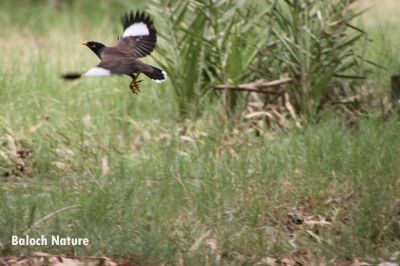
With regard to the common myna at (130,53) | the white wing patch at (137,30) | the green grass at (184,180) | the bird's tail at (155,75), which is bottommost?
the green grass at (184,180)

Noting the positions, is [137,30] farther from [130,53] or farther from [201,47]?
[201,47]

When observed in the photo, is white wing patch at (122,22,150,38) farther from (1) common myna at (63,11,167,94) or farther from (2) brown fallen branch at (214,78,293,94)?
(2) brown fallen branch at (214,78,293,94)

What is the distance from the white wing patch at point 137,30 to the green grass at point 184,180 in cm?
99

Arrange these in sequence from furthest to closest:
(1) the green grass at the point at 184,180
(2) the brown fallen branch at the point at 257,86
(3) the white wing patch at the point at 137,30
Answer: (2) the brown fallen branch at the point at 257,86 < (1) the green grass at the point at 184,180 < (3) the white wing patch at the point at 137,30

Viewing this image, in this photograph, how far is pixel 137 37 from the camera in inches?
201

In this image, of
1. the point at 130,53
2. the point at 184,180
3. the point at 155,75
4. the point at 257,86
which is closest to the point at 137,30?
the point at 130,53

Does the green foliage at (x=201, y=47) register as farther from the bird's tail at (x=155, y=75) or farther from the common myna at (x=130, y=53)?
the bird's tail at (x=155, y=75)

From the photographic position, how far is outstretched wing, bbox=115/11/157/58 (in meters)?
5.00

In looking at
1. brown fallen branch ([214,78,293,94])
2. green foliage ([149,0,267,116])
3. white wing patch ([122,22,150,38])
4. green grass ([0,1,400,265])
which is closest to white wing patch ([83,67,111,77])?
white wing patch ([122,22,150,38])

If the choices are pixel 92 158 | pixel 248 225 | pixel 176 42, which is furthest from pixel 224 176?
pixel 176 42

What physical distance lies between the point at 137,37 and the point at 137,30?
0.19 ft

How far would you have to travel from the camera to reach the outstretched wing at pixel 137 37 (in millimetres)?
4998

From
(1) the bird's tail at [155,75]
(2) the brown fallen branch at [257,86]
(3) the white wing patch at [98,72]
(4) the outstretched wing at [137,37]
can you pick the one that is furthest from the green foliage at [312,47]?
(3) the white wing patch at [98,72]

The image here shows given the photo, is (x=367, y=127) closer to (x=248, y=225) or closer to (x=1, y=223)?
(x=248, y=225)
